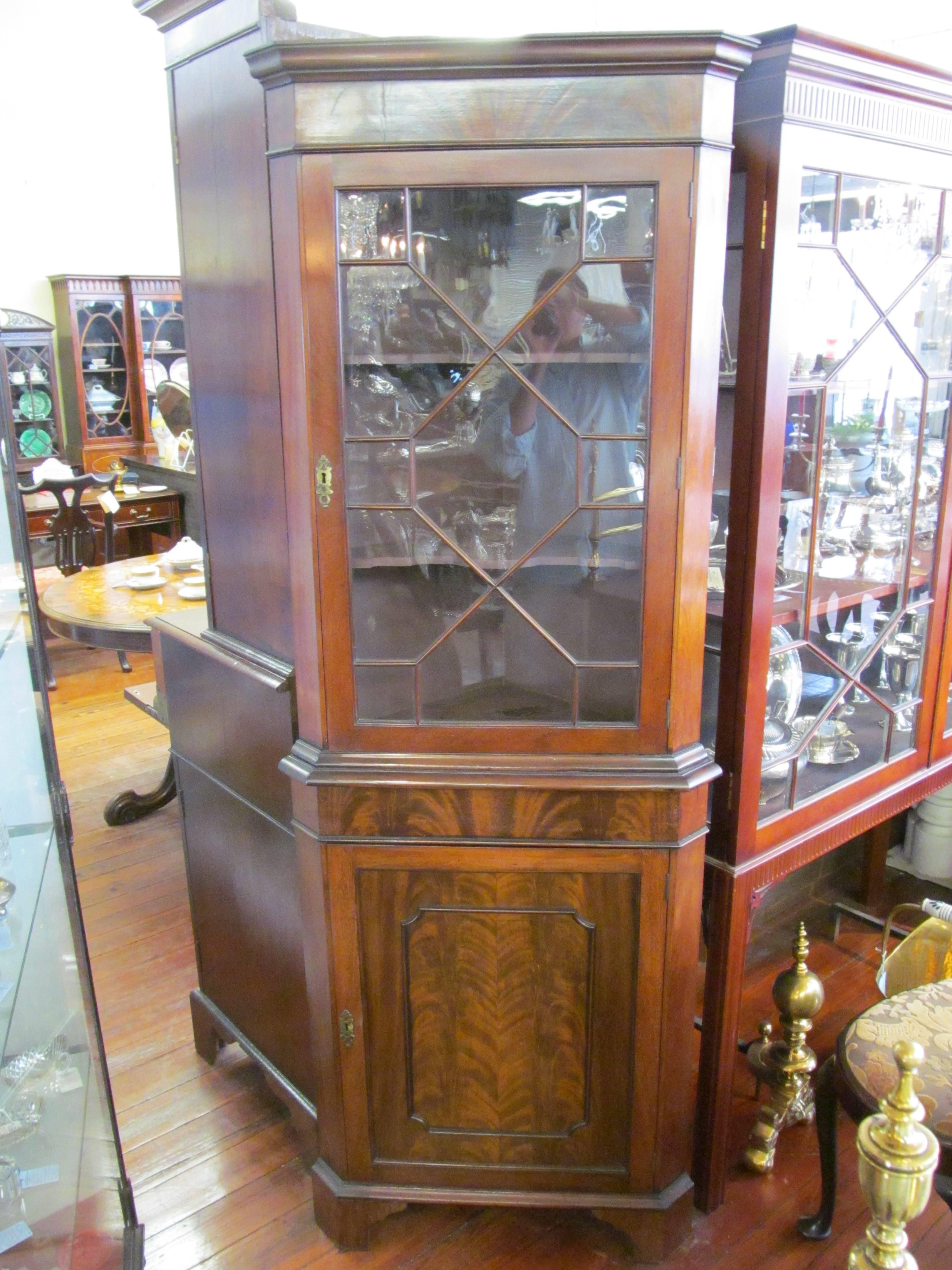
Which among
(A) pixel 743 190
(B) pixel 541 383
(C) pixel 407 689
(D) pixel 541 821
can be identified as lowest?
(D) pixel 541 821

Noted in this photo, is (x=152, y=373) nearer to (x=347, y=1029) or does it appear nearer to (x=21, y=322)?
(x=21, y=322)

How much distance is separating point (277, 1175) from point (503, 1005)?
664mm

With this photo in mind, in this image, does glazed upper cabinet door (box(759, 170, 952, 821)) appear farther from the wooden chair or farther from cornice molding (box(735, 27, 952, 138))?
the wooden chair

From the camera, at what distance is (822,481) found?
5.30ft

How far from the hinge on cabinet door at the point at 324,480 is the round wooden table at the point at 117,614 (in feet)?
5.22

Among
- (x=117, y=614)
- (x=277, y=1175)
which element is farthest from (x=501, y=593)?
(x=117, y=614)

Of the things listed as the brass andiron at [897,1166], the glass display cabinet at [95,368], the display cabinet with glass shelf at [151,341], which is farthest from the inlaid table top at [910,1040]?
the display cabinet with glass shelf at [151,341]

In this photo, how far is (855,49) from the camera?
140 cm

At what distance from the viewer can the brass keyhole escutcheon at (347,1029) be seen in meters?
1.57

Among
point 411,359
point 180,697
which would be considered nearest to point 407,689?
point 411,359

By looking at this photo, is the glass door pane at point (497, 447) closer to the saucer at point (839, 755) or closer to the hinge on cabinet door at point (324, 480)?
the hinge on cabinet door at point (324, 480)

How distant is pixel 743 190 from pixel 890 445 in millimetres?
499

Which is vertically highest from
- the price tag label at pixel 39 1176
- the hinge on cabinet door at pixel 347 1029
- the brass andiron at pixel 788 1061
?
the price tag label at pixel 39 1176

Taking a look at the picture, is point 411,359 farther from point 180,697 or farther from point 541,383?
point 180,697
